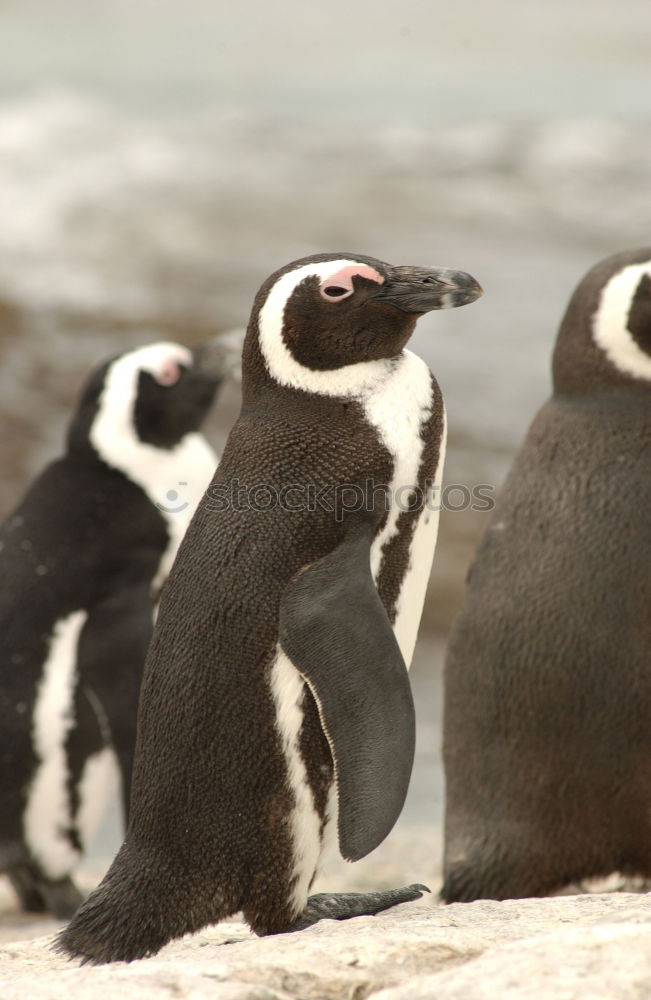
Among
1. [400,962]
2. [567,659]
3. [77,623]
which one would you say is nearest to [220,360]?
[77,623]

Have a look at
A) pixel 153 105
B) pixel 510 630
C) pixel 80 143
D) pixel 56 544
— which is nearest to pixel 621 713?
pixel 510 630

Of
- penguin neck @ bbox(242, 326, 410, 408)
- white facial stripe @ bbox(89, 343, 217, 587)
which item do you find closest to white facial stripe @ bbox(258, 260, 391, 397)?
penguin neck @ bbox(242, 326, 410, 408)

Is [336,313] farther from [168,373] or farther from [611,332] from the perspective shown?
[168,373]

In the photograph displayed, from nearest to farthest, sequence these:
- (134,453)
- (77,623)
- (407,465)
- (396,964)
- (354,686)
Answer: (396,964) → (354,686) → (407,465) → (77,623) → (134,453)

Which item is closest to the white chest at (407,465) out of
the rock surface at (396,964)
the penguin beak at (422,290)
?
the penguin beak at (422,290)

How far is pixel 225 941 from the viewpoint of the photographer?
98.6 inches

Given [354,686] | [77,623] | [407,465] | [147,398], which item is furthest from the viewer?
[147,398]

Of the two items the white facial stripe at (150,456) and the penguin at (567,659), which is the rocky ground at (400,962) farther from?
the white facial stripe at (150,456)

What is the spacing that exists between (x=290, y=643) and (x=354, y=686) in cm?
13

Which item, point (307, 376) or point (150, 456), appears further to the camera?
point (150, 456)

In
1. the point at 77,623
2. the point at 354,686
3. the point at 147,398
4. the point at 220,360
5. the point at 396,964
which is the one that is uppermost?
the point at 220,360

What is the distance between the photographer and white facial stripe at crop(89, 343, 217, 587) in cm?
414

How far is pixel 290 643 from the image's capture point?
7.67ft

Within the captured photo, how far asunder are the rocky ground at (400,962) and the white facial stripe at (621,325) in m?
1.48
